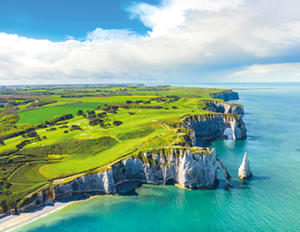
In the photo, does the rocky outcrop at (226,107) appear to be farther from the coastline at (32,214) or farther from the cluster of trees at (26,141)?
the coastline at (32,214)

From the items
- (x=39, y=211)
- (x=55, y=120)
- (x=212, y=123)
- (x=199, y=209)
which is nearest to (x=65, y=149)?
(x=39, y=211)

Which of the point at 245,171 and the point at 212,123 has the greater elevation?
the point at 212,123

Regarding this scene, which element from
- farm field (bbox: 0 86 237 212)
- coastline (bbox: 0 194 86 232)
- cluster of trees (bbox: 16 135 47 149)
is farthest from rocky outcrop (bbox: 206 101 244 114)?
coastline (bbox: 0 194 86 232)

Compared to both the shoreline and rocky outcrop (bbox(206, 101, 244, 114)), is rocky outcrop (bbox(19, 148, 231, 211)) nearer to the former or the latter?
the shoreline

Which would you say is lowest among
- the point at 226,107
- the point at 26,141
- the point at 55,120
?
the point at 26,141

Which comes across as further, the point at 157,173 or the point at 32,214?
the point at 157,173

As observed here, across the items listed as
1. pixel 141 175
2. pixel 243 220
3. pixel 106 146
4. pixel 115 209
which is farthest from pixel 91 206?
pixel 243 220

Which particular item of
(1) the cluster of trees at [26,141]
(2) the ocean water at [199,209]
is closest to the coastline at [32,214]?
(2) the ocean water at [199,209]

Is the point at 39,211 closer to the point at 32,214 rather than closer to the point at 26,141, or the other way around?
the point at 32,214
